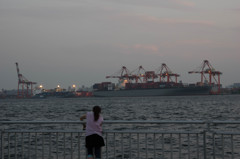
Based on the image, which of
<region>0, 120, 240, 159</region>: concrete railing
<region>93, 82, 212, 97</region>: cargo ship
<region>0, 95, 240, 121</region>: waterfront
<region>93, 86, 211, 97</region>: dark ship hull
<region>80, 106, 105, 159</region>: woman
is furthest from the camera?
<region>93, 82, 212, 97</region>: cargo ship

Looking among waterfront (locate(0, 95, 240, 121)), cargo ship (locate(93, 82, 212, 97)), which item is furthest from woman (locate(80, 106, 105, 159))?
cargo ship (locate(93, 82, 212, 97))

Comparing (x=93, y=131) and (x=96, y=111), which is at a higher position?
(x=96, y=111)

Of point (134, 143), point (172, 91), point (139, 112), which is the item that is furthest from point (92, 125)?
point (172, 91)

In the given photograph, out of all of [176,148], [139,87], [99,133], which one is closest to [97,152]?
[99,133]

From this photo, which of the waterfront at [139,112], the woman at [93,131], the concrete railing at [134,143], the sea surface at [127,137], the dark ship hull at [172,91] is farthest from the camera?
the dark ship hull at [172,91]

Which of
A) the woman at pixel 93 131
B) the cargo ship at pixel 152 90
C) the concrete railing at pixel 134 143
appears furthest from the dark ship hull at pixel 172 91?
the woman at pixel 93 131

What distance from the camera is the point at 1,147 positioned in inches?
298

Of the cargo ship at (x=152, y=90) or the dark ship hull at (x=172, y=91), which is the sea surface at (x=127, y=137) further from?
the cargo ship at (x=152, y=90)

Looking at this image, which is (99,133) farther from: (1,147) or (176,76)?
(176,76)

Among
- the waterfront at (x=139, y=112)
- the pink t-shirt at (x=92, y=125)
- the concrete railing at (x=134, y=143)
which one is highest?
the pink t-shirt at (x=92, y=125)

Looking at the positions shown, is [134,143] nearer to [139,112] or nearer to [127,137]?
[127,137]

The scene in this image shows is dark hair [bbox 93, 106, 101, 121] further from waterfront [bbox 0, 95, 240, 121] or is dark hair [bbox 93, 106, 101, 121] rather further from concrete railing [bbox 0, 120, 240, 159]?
waterfront [bbox 0, 95, 240, 121]

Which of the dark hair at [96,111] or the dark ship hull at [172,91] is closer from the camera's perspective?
the dark hair at [96,111]

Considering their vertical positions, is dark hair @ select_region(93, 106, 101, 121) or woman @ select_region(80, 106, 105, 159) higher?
dark hair @ select_region(93, 106, 101, 121)
